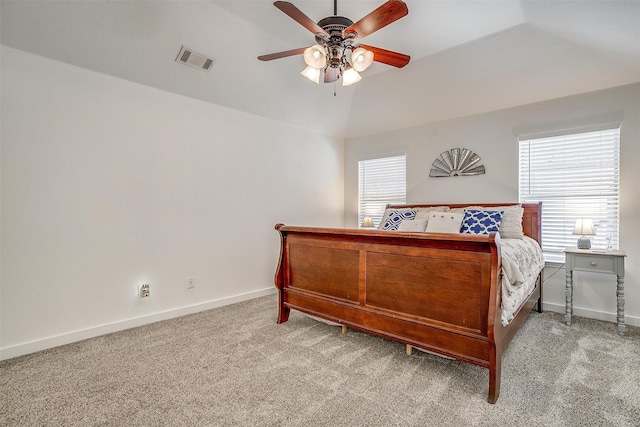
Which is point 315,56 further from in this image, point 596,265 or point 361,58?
point 596,265

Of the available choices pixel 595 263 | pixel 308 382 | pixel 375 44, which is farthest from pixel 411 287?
pixel 375 44

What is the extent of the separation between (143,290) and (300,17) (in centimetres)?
279

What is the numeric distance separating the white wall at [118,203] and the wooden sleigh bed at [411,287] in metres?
A: 1.15

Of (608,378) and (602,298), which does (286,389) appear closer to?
(608,378)

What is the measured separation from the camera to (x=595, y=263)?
2824 millimetres

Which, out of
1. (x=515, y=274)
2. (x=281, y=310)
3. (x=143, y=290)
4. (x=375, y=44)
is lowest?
(x=281, y=310)

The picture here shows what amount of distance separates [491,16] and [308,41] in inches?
64.7

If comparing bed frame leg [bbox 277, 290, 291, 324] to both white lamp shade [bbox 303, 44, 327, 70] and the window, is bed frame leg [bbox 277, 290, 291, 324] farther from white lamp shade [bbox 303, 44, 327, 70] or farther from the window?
the window

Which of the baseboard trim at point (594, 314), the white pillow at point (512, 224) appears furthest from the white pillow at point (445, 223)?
the baseboard trim at point (594, 314)

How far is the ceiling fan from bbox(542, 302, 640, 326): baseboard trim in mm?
3118

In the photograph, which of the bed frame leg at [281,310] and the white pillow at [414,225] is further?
the white pillow at [414,225]

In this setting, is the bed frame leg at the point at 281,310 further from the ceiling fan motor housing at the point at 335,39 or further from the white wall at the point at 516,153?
the white wall at the point at 516,153

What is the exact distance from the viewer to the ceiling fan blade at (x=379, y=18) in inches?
68.8

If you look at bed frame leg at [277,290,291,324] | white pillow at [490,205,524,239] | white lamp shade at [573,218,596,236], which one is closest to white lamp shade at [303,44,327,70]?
bed frame leg at [277,290,291,324]
